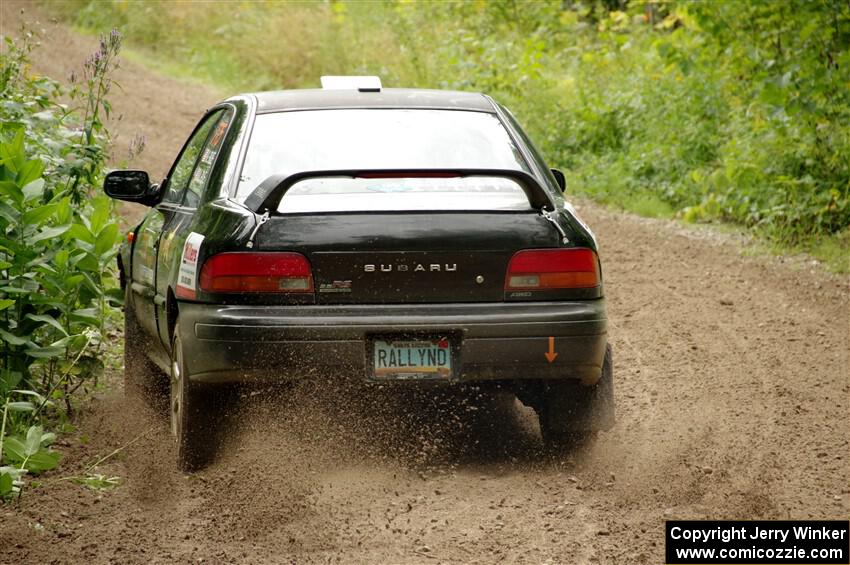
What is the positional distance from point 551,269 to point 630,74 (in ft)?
44.5

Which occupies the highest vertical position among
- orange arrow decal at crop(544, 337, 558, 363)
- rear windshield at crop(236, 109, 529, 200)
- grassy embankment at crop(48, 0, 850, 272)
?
rear windshield at crop(236, 109, 529, 200)

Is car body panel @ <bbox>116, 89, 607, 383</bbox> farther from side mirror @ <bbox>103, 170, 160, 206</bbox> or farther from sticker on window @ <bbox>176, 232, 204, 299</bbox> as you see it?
side mirror @ <bbox>103, 170, 160, 206</bbox>

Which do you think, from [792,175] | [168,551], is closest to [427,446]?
[168,551]

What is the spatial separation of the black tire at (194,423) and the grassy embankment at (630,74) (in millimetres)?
6959

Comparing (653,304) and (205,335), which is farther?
(653,304)

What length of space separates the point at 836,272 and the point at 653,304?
7.07ft

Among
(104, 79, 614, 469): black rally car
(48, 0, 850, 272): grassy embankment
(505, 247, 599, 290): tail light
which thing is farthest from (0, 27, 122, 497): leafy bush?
(48, 0, 850, 272): grassy embankment

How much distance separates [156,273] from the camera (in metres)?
5.73

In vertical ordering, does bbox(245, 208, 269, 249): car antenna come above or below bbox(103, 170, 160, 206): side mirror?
above

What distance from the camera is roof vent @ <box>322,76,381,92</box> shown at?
235 inches

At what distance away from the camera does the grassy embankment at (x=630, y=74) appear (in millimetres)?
11617

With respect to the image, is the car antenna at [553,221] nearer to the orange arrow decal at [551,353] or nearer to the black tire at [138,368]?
the orange arrow decal at [551,353]

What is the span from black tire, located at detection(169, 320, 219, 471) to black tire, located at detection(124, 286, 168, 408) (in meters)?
1.34

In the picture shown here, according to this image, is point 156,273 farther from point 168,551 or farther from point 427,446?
point 168,551
